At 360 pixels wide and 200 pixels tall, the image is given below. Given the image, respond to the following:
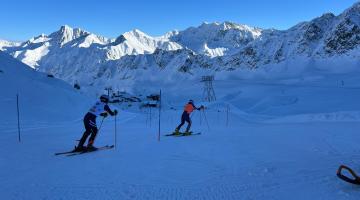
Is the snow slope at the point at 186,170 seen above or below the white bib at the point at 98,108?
below

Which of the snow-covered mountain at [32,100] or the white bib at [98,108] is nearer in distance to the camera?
the white bib at [98,108]

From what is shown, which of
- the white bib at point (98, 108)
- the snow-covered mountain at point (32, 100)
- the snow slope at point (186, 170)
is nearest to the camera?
the snow slope at point (186, 170)

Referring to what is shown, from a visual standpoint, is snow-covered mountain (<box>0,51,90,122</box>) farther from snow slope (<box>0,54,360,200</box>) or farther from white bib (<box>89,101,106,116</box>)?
white bib (<box>89,101,106,116</box>)

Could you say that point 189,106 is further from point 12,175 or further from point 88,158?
point 12,175

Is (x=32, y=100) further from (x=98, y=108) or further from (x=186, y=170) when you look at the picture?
(x=186, y=170)

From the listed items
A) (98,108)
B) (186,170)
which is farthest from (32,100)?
(186,170)

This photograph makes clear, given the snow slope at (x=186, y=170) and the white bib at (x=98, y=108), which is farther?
the white bib at (x=98, y=108)

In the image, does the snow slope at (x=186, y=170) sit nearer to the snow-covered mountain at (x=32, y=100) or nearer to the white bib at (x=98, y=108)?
the white bib at (x=98, y=108)

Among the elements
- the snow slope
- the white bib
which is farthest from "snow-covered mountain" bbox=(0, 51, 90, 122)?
the white bib

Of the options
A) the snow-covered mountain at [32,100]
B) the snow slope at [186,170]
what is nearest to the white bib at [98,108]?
the snow slope at [186,170]

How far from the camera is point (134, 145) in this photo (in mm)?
12156

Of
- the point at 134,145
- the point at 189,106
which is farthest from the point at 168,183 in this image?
the point at 189,106

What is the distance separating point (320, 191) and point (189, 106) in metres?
10.7

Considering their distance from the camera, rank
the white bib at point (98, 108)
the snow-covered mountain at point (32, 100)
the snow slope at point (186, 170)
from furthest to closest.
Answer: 1. the snow-covered mountain at point (32, 100)
2. the white bib at point (98, 108)
3. the snow slope at point (186, 170)
